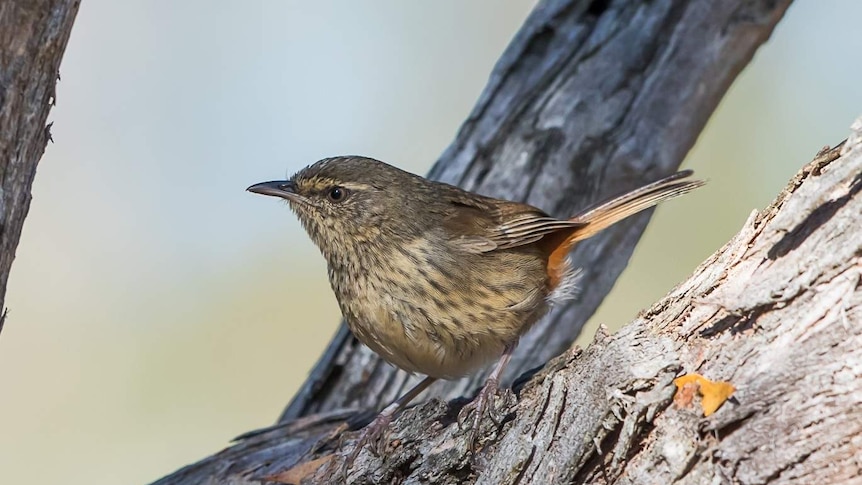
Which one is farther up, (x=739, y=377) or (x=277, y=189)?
(x=277, y=189)

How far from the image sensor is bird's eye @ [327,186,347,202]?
4.44 meters

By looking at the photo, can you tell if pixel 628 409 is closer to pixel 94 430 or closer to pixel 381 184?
pixel 381 184

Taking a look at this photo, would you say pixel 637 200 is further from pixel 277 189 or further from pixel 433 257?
pixel 277 189

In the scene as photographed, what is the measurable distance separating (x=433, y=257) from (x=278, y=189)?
2.84 ft

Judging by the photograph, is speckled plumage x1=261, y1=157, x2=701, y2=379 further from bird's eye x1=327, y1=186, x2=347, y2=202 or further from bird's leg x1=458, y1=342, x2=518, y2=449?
bird's leg x1=458, y1=342, x2=518, y2=449

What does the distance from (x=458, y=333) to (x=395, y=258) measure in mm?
464

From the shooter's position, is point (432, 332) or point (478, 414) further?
point (432, 332)

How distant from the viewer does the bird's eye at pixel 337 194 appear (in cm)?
444

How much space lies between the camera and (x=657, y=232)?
8.38 m

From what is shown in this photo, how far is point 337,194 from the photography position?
14.6ft

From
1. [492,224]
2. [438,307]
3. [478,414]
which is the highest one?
[492,224]

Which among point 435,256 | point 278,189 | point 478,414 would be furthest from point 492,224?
point 478,414

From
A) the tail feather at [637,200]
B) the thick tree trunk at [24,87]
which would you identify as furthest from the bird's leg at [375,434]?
the thick tree trunk at [24,87]

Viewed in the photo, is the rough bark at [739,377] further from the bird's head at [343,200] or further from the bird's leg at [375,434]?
the bird's head at [343,200]
